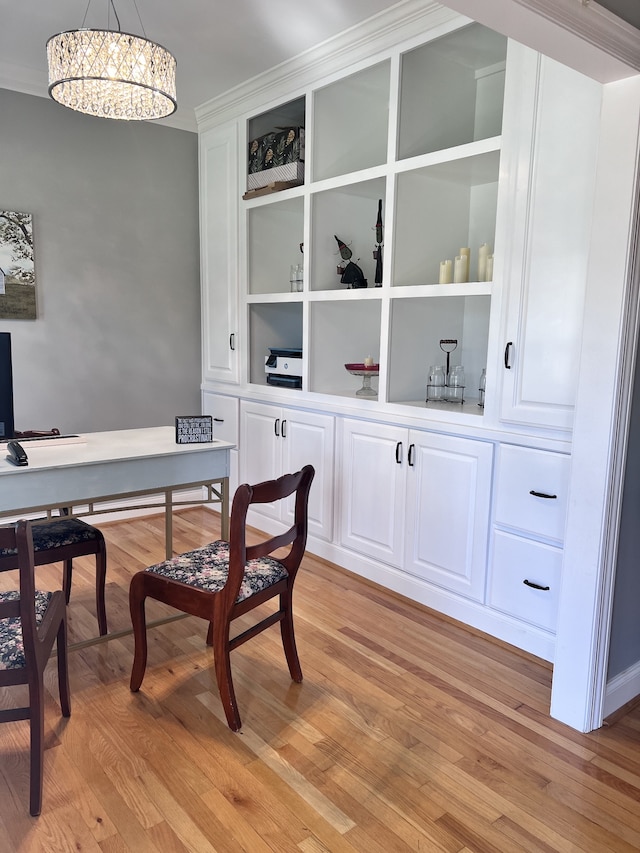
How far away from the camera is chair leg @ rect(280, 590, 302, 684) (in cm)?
228

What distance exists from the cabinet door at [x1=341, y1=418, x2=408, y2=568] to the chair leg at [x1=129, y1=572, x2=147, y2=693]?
1360mm

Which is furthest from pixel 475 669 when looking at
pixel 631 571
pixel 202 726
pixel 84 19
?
pixel 84 19

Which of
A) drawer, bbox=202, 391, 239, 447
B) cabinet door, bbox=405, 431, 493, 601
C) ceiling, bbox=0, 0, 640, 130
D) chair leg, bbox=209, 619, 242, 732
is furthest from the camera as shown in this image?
drawer, bbox=202, 391, 239, 447

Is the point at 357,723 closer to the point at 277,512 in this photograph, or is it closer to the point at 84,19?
the point at 277,512

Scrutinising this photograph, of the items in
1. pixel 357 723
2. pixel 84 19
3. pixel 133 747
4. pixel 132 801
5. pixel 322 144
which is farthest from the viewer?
pixel 322 144

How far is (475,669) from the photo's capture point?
2461mm

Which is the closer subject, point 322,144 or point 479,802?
point 479,802

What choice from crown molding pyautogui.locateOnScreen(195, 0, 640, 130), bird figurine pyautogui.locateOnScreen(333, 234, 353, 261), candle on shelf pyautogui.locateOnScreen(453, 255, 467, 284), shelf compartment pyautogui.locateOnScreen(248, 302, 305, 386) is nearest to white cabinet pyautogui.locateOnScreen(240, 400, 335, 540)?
shelf compartment pyautogui.locateOnScreen(248, 302, 305, 386)

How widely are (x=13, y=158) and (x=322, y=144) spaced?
70.9 inches

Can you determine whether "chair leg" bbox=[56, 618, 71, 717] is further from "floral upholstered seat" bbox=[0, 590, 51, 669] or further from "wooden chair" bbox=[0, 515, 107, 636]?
"wooden chair" bbox=[0, 515, 107, 636]

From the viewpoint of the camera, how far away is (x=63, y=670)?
205 cm

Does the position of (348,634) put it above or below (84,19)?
below

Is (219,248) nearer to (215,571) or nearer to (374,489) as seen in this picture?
(374,489)

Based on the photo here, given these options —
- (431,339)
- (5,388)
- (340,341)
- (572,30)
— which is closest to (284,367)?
(340,341)
